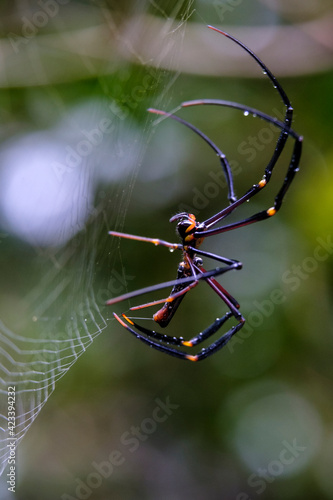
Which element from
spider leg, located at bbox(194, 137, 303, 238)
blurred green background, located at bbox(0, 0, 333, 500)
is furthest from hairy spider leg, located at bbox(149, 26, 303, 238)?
blurred green background, located at bbox(0, 0, 333, 500)

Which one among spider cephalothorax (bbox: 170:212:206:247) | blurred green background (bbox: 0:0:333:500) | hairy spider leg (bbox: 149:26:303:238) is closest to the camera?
hairy spider leg (bbox: 149:26:303:238)

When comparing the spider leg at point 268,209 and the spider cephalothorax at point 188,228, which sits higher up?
the spider leg at point 268,209

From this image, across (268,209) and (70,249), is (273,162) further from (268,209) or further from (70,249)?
(70,249)

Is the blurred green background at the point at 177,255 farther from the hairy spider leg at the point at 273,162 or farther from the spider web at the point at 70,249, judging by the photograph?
the hairy spider leg at the point at 273,162

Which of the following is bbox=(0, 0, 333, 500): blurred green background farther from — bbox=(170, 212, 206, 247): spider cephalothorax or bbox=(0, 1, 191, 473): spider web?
bbox=(170, 212, 206, 247): spider cephalothorax

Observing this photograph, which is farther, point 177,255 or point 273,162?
point 177,255

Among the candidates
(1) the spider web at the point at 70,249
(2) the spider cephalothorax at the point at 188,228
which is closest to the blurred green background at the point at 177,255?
(1) the spider web at the point at 70,249

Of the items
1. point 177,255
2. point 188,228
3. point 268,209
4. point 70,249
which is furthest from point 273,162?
point 177,255
